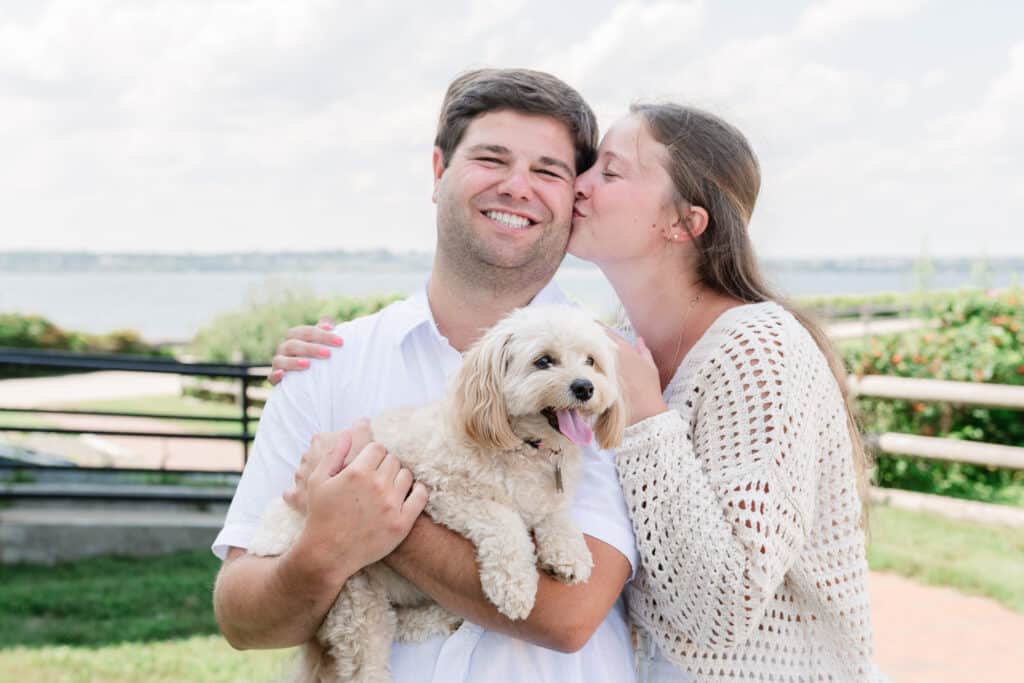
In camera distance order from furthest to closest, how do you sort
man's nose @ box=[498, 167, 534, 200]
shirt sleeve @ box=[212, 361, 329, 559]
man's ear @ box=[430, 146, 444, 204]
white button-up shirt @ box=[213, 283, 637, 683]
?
man's ear @ box=[430, 146, 444, 204], man's nose @ box=[498, 167, 534, 200], shirt sleeve @ box=[212, 361, 329, 559], white button-up shirt @ box=[213, 283, 637, 683]

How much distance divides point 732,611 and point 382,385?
1364mm

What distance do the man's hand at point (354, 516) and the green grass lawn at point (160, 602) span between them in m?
3.37

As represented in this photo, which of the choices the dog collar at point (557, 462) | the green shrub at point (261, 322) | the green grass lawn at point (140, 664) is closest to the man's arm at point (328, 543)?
the dog collar at point (557, 462)

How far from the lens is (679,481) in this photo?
2.63 metres

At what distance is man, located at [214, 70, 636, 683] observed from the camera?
2.56m

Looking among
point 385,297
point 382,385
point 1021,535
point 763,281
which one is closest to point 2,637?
point 382,385

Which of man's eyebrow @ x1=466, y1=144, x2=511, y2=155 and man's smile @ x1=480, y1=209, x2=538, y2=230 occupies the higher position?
man's eyebrow @ x1=466, y1=144, x2=511, y2=155

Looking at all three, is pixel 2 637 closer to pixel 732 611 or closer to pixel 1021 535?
pixel 732 611

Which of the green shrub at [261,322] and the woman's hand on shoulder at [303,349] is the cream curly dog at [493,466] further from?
the green shrub at [261,322]

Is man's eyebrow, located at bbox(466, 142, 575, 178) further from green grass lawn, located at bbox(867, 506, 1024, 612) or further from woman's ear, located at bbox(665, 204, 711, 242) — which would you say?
green grass lawn, located at bbox(867, 506, 1024, 612)

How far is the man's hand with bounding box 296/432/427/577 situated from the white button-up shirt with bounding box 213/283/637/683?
0.37 metres

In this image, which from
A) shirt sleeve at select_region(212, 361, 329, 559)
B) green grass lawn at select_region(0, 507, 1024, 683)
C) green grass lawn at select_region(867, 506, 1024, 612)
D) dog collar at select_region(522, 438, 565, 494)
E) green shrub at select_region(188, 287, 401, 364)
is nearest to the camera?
dog collar at select_region(522, 438, 565, 494)

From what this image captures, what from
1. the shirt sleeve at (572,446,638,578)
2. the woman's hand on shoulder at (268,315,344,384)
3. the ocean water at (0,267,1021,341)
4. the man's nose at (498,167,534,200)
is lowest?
the ocean water at (0,267,1021,341)

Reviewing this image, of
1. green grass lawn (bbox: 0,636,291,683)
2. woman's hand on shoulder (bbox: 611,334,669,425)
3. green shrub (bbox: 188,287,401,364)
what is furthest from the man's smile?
green shrub (bbox: 188,287,401,364)
